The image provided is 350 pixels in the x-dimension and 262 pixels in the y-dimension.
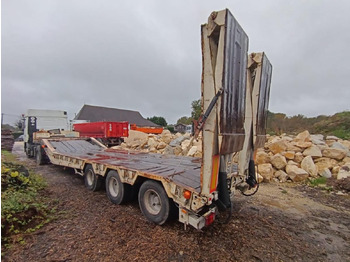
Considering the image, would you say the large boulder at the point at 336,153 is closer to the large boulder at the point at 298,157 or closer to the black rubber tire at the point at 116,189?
the large boulder at the point at 298,157

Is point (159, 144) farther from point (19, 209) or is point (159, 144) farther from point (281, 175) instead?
point (19, 209)

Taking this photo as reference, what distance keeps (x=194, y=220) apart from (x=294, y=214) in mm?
2813

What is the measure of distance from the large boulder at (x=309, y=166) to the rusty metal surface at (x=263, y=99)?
12.7 feet

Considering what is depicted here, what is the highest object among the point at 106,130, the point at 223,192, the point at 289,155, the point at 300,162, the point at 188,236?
the point at 106,130

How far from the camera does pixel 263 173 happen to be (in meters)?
6.62

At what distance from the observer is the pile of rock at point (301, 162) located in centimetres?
655

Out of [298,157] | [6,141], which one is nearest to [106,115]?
[6,141]

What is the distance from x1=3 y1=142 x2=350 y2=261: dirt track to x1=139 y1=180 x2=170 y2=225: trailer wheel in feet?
0.54

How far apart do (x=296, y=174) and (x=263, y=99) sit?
3973 millimetres

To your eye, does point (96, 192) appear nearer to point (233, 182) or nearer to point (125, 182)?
point (125, 182)

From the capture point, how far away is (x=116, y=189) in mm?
4359

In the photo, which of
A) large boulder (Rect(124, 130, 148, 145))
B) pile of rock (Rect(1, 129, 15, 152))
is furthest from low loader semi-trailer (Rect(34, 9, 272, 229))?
pile of rock (Rect(1, 129, 15, 152))

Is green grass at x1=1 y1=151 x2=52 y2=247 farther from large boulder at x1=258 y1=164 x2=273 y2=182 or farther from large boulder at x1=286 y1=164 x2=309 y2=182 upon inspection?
large boulder at x1=286 y1=164 x2=309 y2=182

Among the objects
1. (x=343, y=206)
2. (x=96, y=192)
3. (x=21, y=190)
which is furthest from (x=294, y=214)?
(x=21, y=190)
